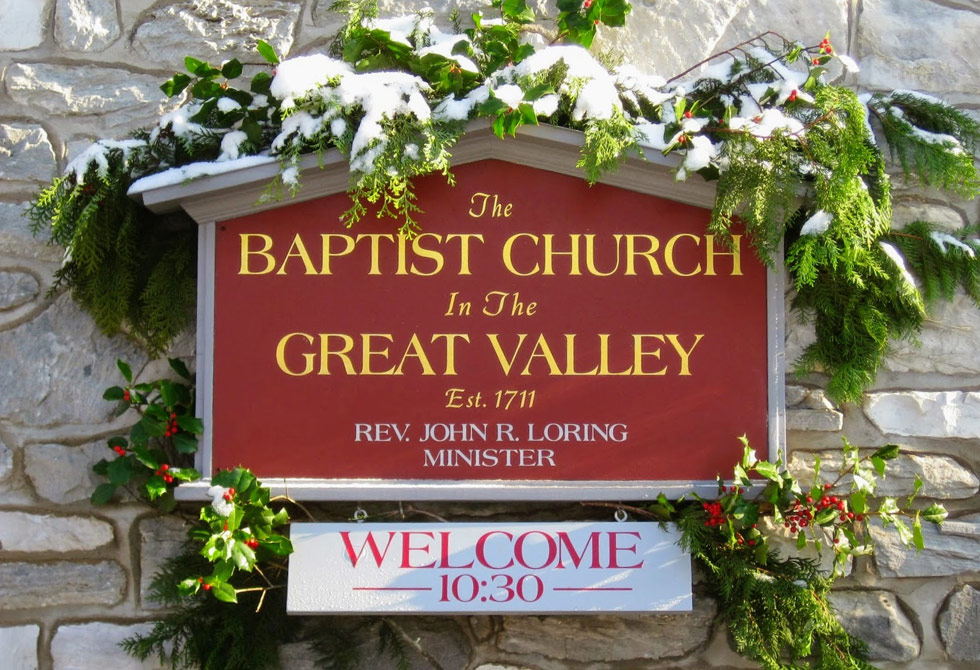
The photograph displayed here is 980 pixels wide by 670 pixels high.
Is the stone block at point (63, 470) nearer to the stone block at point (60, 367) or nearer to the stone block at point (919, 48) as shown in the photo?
the stone block at point (60, 367)

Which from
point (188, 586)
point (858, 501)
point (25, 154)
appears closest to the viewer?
point (188, 586)

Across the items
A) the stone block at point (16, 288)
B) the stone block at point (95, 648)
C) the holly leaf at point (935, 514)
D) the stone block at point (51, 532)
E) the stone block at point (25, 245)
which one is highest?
the stone block at point (25, 245)

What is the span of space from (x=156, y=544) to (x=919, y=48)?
2.52 meters

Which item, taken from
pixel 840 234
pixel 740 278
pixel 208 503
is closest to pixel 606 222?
pixel 740 278

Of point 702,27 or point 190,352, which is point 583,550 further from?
point 702,27

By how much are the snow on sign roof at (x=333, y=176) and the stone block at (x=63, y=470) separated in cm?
67

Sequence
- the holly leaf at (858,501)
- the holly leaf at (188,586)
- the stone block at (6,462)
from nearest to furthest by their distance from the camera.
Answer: the holly leaf at (188,586) < the holly leaf at (858,501) < the stone block at (6,462)

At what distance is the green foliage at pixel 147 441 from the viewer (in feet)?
8.37

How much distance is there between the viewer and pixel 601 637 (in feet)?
8.71

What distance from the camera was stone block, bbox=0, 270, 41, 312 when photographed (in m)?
2.79

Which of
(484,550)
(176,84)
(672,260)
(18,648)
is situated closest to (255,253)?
(176,84)

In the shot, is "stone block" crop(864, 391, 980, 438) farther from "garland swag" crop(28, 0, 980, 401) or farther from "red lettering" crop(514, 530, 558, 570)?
"red lettering" crop(514, 530, 558, 570)

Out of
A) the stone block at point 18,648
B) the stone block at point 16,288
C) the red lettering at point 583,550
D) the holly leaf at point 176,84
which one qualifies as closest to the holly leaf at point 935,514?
the red lettering at point 583,550

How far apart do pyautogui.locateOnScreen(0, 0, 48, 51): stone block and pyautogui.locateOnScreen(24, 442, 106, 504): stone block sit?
1144mm
